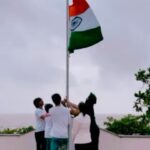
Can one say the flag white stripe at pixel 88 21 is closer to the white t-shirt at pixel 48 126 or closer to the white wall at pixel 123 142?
the white t-shirt at pixel 48 126

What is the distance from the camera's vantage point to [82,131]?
40.0ft

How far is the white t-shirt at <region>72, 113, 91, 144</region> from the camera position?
1216 cm

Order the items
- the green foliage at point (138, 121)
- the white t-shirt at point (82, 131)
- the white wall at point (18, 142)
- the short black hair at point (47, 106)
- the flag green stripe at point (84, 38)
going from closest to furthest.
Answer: the white t-shirt at point (82, 131), the short black hair at point (47, 106), the flag green stripe at point (84, 38), the white wall at point (18, 142), the green foliage at point (138, 121)

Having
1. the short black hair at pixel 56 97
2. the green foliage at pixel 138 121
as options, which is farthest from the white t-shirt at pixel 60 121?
the green foliage at pixel 138 121

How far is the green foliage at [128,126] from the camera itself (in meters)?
28.5

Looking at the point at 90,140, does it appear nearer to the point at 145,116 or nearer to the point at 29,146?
the point at 29,146

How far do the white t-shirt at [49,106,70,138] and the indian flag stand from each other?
1679mm

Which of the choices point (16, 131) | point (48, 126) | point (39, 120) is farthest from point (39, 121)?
point (16, 131)

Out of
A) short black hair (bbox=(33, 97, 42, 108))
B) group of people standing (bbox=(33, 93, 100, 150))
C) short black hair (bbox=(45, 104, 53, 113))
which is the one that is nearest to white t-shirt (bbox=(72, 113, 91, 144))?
group of people standing (bbox=(33, 93, 100, 150))

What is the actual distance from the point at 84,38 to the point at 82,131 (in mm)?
2754

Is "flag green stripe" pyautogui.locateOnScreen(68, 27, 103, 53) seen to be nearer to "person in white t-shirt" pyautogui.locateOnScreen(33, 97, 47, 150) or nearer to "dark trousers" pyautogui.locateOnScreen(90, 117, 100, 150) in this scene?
"person in white t-shirt" pyautogui.locateOnScreen(33, 97, 47, 150)

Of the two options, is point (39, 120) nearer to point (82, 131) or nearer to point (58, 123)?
point (58, 123)

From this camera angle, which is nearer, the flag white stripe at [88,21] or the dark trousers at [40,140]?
the dark trousers at [40,140]

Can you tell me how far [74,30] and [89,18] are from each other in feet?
1.18
